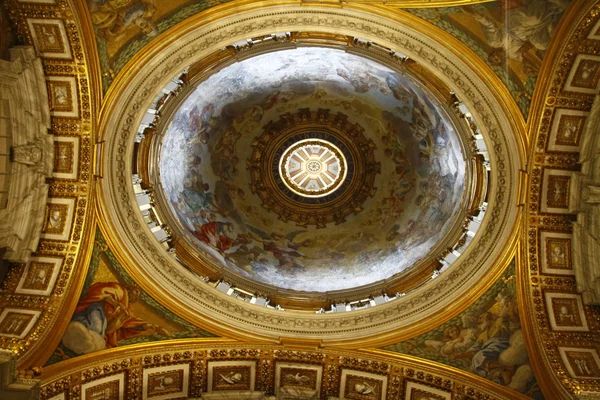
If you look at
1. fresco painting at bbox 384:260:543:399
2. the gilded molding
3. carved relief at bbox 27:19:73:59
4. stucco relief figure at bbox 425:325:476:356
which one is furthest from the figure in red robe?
stucco relief figure at bbox 425:325:476:356

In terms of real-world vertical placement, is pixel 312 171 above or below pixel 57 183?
above

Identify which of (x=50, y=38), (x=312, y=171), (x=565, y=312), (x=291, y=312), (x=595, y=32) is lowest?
(x=291, y=312)

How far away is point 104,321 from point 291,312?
181 inches

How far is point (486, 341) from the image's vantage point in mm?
14258

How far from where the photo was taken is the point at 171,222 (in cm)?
1620

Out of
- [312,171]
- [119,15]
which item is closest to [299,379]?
[312,171]

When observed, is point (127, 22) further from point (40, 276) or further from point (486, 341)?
point (486, 341)

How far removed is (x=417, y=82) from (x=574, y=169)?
4294mm

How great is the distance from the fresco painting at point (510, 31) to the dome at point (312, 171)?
2.66 m

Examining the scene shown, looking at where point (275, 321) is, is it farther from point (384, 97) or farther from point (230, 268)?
point (384, 97)

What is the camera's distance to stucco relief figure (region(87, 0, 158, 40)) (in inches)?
490

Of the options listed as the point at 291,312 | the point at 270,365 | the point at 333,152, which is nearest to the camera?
the point at 270,365

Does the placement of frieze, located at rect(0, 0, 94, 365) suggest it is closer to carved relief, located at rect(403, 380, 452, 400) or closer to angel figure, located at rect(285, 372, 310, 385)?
angel figure, located at rect(285, 372, 310, 385)

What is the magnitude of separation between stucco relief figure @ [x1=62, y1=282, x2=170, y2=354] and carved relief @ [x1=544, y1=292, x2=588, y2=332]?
9151 mm
